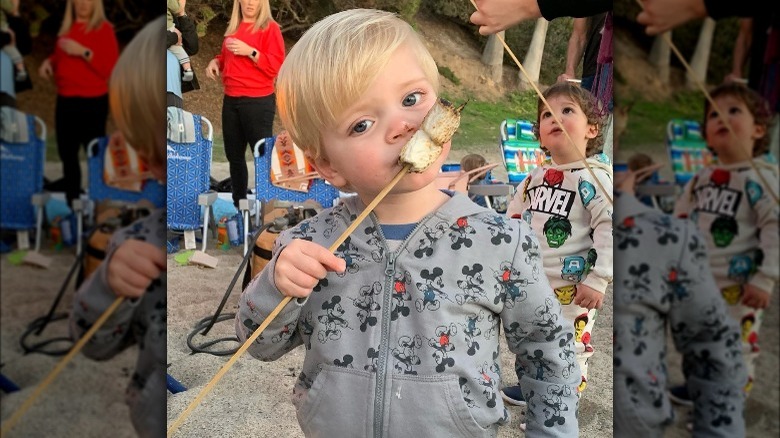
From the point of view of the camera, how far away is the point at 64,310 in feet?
2.46

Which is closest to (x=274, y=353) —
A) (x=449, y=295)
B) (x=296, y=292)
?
(x=296, y=292)

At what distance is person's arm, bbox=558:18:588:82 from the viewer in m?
1.28

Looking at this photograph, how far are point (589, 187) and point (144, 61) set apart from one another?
0.86 meters

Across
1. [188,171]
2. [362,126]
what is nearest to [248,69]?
[188,171]

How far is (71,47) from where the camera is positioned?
0.71 m

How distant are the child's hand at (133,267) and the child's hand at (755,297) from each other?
1.88 ft

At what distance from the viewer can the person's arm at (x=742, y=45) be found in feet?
2.28

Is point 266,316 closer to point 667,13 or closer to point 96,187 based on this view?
point 96,187

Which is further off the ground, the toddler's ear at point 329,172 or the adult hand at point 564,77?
the adult hand at point 564,77

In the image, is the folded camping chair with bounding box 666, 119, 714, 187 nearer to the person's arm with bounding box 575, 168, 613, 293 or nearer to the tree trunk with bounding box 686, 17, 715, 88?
the tree trunk with bounding box 686, 17, 715, 88

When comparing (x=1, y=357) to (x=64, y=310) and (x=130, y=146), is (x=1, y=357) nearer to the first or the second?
Answer: (x=64, y=310)

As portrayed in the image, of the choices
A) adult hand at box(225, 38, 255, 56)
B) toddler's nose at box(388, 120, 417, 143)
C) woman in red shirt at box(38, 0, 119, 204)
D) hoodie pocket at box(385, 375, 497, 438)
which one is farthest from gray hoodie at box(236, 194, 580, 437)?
woman in red shirt at box(38, 0, 119, 204)

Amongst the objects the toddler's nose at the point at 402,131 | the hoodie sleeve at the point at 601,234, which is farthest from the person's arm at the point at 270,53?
the hoodie sleeve at the point at 601,234

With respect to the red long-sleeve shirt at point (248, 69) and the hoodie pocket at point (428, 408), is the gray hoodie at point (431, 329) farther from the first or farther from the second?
the red long-sleeve shirt at point (248, 69)
